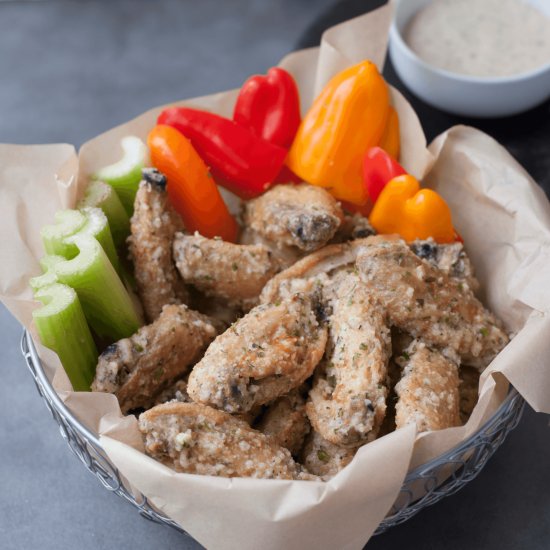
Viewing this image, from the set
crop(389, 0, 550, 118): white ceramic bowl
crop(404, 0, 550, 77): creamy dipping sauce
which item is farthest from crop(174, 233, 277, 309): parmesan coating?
crop(404, 0, 550, 77): creamy dipping sauce

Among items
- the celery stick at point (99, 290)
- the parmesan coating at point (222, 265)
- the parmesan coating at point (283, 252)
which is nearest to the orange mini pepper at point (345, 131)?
the parmesan coating at point (283, 252)

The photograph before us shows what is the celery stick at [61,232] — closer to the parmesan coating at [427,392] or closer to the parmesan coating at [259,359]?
the parmesan coating at [259,359]

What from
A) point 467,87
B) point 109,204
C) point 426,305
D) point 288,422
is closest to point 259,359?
point 288,422

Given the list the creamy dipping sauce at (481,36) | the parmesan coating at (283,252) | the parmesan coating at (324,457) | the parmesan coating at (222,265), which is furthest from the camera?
the creamy dipping sauce at (481,36)

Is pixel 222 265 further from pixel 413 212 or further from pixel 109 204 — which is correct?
pixel 413 212

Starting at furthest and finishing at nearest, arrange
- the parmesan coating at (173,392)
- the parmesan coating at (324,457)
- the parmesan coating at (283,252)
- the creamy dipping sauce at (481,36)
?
the creamy dipping sauce at (481,36), the parmesan coating at (283,252), the parmesan coating at (173,392), the parmesan coating at (324,457)

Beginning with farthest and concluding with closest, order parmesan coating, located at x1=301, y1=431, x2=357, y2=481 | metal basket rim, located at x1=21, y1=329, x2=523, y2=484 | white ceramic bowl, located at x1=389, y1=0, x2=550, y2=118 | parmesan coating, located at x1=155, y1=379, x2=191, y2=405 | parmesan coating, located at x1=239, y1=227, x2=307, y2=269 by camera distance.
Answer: white ceramic bowl, located at x1=389, y1=0, x2=550, y2=118
parmesan coating, located at x1=239, y1=227, x2=307, y2=269
parmesan coating, located at x1=155, y1=379, x2=191, y2=405
parmesan coating, located at x1=301, y1=431, x2=357, y2=481
metal basket rim, located at x1=21, y1=329, x2=523, y2=484

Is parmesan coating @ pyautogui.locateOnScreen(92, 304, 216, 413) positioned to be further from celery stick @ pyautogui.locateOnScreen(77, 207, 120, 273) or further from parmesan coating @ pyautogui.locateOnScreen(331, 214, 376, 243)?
parmesan coating @ pyautogui.locateOnScreen(331, 214, 376, 243)
